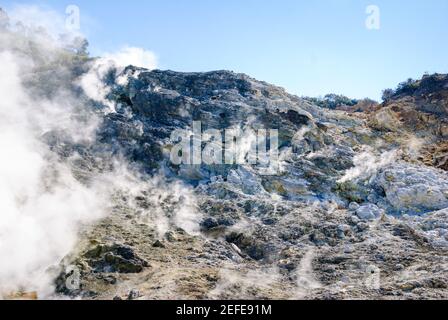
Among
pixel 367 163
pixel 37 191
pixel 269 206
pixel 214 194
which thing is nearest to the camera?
pixel 37 191

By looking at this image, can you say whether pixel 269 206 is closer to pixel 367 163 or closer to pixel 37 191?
pixel 367 163

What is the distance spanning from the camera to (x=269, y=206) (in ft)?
45.0

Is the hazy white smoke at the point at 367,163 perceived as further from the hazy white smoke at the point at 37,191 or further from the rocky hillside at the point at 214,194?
the hazy white smoke at the point at 37,191

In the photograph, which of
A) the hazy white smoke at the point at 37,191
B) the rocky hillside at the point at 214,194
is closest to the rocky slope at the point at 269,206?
the rocky hillside at the point at 214,194

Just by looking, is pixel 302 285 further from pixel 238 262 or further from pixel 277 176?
pixel 277 176

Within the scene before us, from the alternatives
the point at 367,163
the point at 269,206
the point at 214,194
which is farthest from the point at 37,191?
the point at 367,163

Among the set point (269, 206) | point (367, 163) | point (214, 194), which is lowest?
point (269, 206)

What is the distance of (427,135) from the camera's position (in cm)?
2116

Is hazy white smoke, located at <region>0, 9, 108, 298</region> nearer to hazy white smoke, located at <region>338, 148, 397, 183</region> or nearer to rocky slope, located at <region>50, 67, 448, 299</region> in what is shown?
rocky slope, located at <region>50, 67, 448, 299</region>

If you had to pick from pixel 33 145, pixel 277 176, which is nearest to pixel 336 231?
pixel 277 176

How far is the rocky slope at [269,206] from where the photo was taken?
9812 mm

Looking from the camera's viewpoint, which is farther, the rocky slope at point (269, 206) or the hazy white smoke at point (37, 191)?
the hazy white smoke at point (37, 191)

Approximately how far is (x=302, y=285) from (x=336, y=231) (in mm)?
2677

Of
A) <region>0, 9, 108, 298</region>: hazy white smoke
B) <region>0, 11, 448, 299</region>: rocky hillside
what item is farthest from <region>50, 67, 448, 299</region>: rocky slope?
<region>0, 9, 108, 298</region>: hazy white smoke
